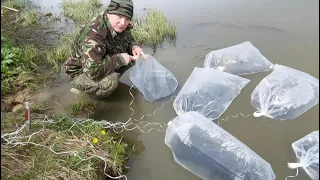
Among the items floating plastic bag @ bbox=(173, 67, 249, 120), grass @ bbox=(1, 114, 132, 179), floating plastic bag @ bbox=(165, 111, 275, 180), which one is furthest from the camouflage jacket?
floating plastic bag @ bbox=(165, 111, 275, 180)

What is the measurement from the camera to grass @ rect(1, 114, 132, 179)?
A: 225 centimetres

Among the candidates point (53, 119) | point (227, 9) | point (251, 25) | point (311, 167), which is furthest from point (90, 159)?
point (227, 9)

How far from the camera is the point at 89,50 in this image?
3029 mm

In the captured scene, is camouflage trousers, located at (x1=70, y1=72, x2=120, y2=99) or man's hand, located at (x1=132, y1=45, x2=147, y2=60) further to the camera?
man's hand, located at (x1=132, y1=45, x2=147, y2=60)

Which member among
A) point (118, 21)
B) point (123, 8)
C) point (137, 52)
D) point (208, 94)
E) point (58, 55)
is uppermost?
point (123, 8)

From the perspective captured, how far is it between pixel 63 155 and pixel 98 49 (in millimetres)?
1109

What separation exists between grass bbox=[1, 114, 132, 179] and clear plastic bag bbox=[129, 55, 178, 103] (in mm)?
759

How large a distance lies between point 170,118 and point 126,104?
0.54 m

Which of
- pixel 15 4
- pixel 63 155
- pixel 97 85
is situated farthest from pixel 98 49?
pixel 15 4

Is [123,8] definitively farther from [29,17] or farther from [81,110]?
[29,17]

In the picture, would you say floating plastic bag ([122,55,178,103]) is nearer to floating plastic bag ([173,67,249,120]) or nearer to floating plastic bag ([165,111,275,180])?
floating plastic bag ([173,67,249,120])

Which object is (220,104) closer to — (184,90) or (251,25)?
(184,90)

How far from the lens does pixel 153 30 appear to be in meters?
4.85

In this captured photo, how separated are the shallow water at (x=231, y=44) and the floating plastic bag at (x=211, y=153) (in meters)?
0.13
